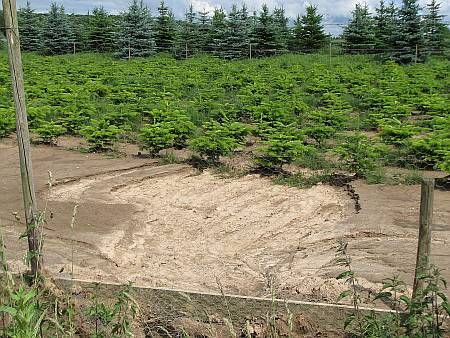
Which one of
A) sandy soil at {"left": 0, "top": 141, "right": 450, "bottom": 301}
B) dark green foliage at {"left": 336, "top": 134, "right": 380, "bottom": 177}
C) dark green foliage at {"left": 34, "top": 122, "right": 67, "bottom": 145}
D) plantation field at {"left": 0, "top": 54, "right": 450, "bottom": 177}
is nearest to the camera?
sandy soil at {"left": 0, "top": 141, "right": 450, "bottom": 301}

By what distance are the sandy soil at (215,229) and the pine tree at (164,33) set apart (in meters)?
26.0

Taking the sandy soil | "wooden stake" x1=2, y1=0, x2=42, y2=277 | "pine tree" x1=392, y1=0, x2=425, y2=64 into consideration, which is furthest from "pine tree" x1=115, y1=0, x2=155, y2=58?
"wooden stake" x1=2, y1=0, x2=42, y2=277

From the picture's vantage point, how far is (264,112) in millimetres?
14648

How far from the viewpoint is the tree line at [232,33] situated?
29.7m

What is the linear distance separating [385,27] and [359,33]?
4.59 feet

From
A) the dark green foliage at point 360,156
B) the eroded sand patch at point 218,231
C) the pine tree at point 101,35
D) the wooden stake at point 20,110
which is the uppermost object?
the pine tree at point 101,35

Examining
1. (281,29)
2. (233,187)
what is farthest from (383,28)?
(233,187)

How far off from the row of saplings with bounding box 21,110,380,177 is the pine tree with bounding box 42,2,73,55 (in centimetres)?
2565

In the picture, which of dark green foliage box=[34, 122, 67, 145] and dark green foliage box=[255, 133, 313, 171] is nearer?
dark green foliage box=[255, 133, 313, 171]

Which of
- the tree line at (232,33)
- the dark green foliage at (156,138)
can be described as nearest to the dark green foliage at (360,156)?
the dark green foliage at (156,138)

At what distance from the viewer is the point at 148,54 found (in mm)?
35531

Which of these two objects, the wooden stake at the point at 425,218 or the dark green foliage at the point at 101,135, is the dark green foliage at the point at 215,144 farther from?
the wooden stake at the point at 425,218

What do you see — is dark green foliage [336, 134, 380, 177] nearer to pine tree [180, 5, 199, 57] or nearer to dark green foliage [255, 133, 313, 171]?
dark green foliage [255, 133, 313, 171]

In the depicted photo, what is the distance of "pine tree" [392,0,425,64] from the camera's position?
2891cm
